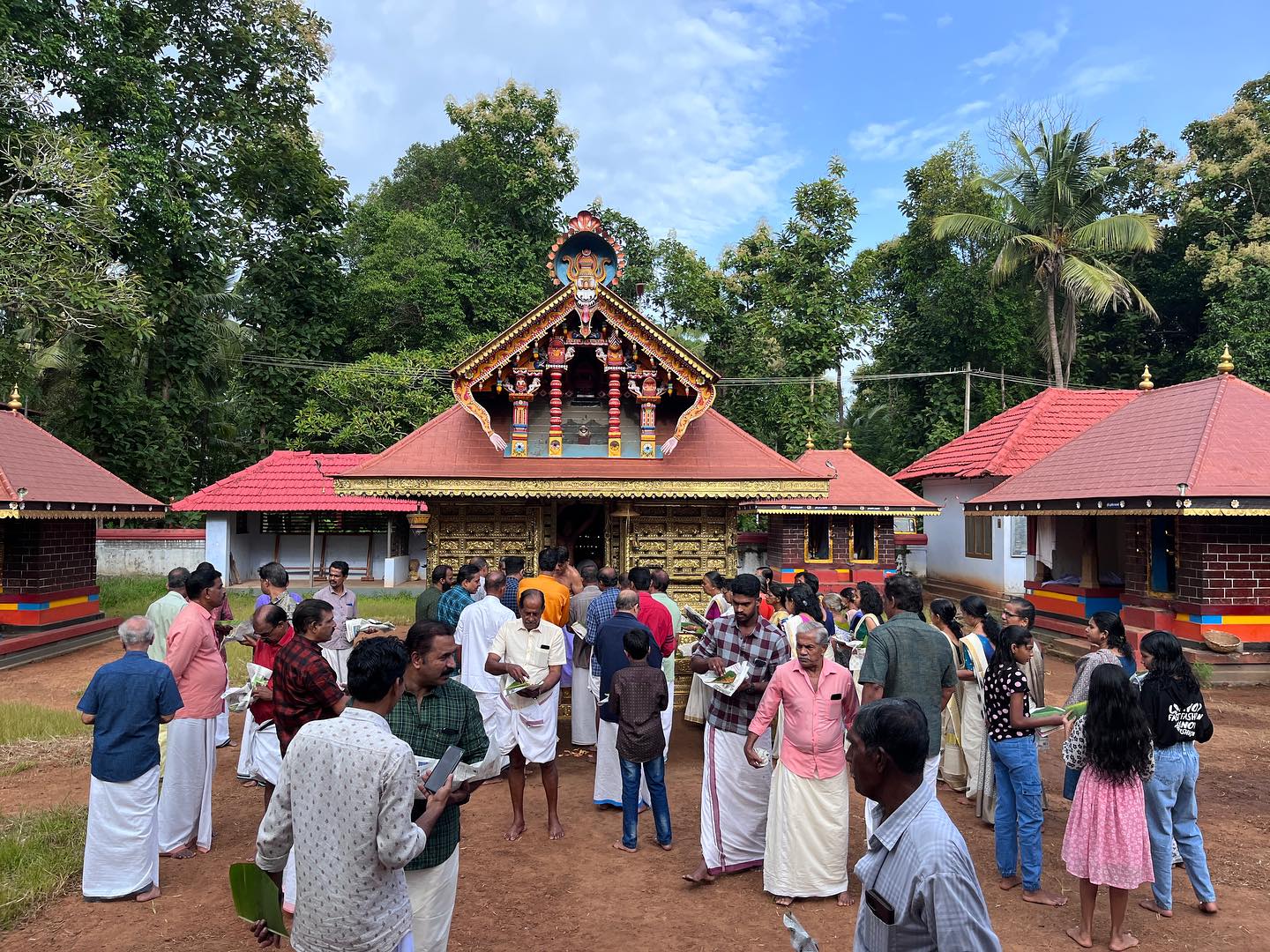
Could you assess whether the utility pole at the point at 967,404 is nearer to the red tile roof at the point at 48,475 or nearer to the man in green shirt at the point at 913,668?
the man in green shirt at the point at 913,668

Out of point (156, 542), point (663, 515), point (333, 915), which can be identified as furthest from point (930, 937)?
point (156, 542)

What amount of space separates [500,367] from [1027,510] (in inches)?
390

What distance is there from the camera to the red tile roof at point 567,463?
12523mm

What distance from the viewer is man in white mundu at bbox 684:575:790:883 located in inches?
213

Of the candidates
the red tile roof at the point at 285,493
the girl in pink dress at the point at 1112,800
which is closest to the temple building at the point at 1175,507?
the girl in pink dress at the point at 1112,800

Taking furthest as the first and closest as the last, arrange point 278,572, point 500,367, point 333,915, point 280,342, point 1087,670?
point 280,342, point 500,367, point 278,572, point 1087,670, point 333,915

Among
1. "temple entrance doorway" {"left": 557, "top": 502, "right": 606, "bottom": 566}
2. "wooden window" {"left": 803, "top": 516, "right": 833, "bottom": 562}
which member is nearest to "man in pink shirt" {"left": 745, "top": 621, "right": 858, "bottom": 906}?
"temple entrance doorway" {"left": 557, "top": 502, "right": 606, "bottom": 566}

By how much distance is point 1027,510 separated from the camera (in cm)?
1432

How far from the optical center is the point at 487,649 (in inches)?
279

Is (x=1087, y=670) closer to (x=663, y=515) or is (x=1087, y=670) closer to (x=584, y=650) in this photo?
(x=584, y=650)

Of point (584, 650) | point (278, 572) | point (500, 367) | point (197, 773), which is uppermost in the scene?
point (500, 367)

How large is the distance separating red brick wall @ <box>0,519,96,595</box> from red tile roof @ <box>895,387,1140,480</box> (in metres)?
20.8

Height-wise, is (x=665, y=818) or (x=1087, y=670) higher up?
(x=1087, y=670)

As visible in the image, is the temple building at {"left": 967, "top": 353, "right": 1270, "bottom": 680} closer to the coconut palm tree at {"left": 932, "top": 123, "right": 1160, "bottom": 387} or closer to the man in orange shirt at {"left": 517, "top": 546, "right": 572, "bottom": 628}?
the man in orange shirt at {"left": 517, "top": 546, "right": 572, "bottom": 628}
